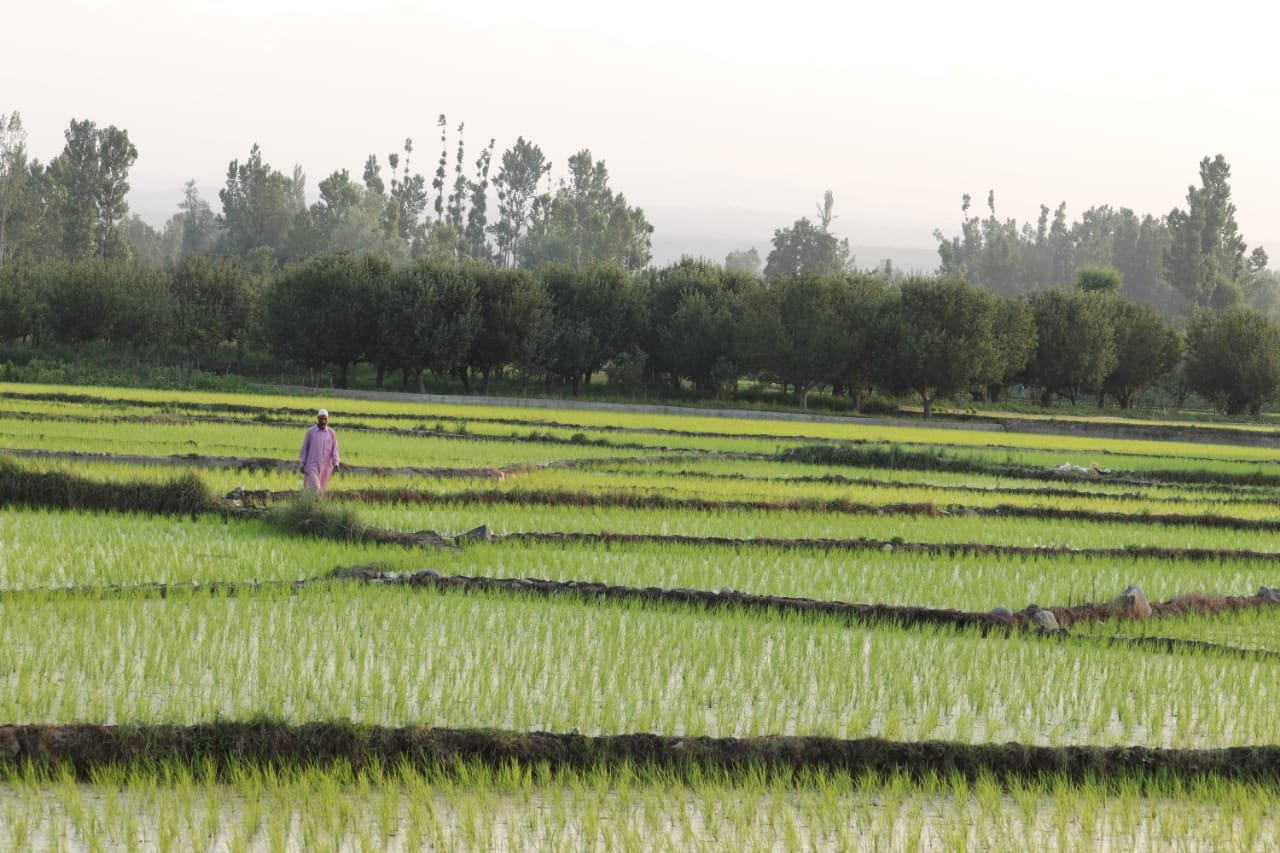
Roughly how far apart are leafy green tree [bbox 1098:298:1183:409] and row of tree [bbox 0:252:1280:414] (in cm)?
266

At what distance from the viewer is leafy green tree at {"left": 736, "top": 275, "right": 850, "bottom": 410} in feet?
228

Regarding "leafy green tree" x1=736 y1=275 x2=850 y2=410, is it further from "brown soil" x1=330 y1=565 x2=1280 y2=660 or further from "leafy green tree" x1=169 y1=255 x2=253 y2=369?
"brown soil" x1=330 y1=565 x2=1280 y2=660

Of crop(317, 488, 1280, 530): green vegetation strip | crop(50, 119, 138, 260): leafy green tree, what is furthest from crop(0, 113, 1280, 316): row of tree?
crop(317, 488, 1280, 530): green vegetation strip

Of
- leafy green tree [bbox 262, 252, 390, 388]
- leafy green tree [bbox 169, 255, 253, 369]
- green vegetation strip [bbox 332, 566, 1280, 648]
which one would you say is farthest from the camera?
leafy green tree [bbox 169, 255, 253, 369]

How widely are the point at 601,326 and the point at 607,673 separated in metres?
66.4

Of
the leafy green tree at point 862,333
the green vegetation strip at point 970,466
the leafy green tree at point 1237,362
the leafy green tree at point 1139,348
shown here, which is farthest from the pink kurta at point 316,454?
the leafy green tree at point 1237,362

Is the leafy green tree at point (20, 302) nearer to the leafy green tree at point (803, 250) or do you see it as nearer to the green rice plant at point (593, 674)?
the green rice plant at point (593, 674)

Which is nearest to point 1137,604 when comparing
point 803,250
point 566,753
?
point 566,753

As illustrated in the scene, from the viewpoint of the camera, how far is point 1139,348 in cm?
8294

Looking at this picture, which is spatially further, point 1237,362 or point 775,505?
point 1237,362

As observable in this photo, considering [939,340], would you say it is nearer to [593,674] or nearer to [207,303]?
[207,303]

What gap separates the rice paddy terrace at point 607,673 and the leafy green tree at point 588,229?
114127 mm

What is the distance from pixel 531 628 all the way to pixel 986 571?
6.61 meters

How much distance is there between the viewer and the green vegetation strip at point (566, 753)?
7.18m
